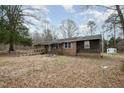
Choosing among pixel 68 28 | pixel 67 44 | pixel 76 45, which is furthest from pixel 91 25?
pixel 67 44

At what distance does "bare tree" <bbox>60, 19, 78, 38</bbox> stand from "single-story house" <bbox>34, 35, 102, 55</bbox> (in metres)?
0.65

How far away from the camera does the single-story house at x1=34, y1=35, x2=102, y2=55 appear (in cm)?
1123

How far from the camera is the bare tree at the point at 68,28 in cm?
944

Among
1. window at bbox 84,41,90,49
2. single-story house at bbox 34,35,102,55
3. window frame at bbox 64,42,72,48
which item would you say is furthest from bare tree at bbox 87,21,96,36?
window frame at bbox 64,42,72,48

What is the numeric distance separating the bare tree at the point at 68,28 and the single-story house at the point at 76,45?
2.13 ft

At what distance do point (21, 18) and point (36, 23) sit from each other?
1570 millimetres

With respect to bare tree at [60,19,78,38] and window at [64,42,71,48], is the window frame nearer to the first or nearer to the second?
window at [64,42,71,48]

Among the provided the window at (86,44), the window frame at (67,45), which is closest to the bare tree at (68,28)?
the window frame at (67,45)

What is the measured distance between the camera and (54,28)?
420 inches

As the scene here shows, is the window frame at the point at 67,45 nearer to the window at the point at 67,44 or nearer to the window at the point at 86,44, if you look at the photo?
the window at the point at 67,44

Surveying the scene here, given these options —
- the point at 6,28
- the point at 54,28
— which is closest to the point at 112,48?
the point at 54,28

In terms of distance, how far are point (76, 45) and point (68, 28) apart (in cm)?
221

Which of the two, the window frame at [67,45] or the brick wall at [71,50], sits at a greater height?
the window frame at [67,45]
